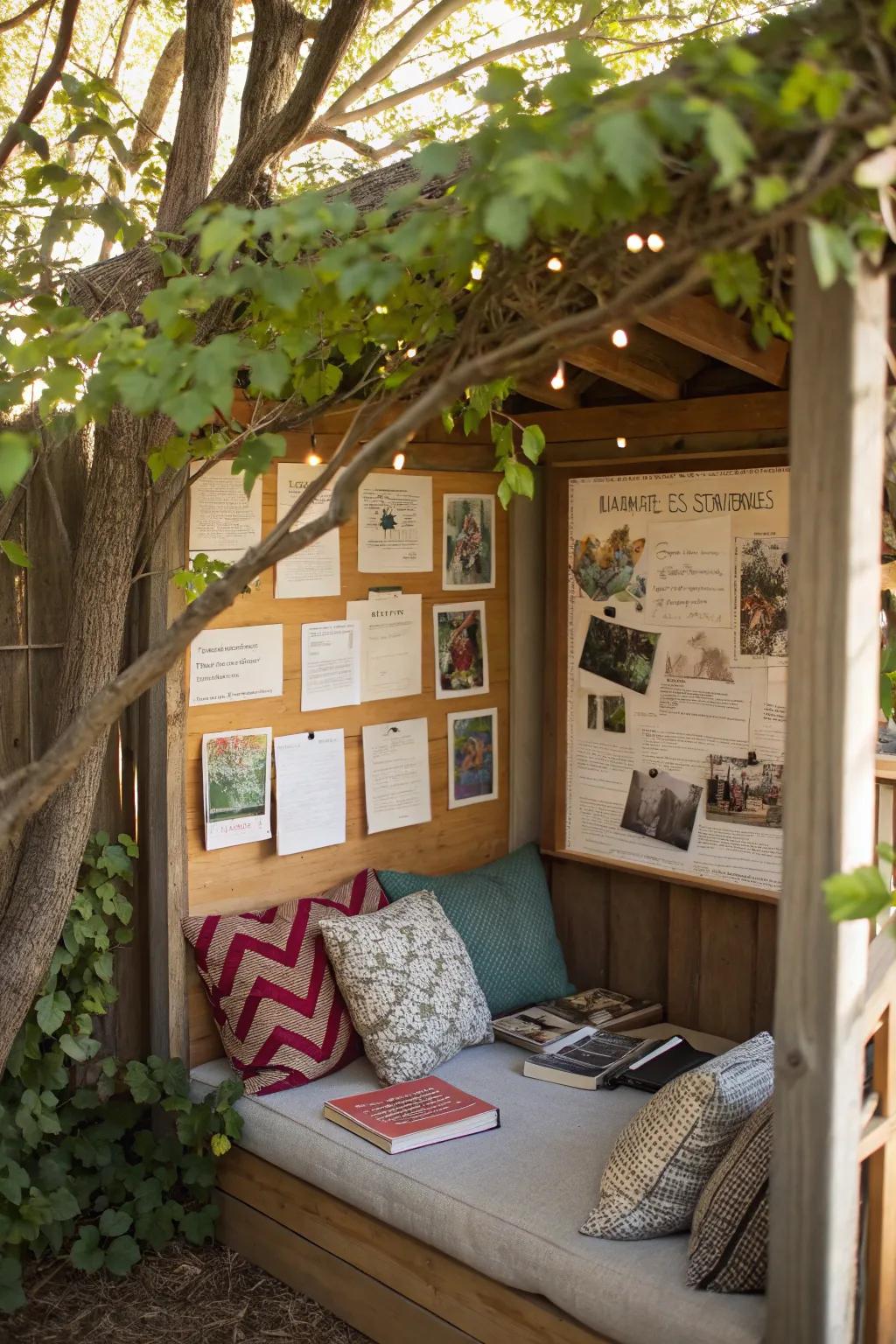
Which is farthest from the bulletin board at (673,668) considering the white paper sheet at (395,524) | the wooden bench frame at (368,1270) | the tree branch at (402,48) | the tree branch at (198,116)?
the tree branch at (402,48)

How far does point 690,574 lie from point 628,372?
24.7 inches

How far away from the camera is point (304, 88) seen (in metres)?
2.89

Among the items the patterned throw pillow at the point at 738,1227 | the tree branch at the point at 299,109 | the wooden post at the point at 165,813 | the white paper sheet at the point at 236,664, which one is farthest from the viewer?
the white paper sheet at the point at 236,664

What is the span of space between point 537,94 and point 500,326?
0.37 meters

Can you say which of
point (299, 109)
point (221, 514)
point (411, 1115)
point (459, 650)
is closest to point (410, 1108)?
point (411, 1115)

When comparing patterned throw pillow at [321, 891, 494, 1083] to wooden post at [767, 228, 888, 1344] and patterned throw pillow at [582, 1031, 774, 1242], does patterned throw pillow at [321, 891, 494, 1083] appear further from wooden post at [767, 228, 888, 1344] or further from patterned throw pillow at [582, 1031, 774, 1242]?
wooden post at [767, 228, 888, 1344]

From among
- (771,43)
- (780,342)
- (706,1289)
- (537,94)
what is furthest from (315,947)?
(771,43)

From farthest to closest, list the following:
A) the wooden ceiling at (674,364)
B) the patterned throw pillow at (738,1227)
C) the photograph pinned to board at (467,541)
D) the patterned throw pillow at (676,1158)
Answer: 1. the photograph pinned to board at (467,541)
2. the wooden ceiling at (674,364)
3. the patterned throw pillow at (676,1158)
4. the patterned throw pillow at (738,1227)

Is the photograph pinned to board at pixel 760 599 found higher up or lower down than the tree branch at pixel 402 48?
lower down

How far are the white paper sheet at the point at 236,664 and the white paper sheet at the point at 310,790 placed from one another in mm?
175

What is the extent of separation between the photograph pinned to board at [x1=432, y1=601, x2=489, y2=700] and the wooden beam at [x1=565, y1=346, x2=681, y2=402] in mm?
881

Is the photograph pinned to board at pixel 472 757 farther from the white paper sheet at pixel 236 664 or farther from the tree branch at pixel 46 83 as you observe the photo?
the tree branch at pixel 46 83

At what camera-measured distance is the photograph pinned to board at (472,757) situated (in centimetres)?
413

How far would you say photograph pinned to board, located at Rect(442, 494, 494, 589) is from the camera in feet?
13.2
